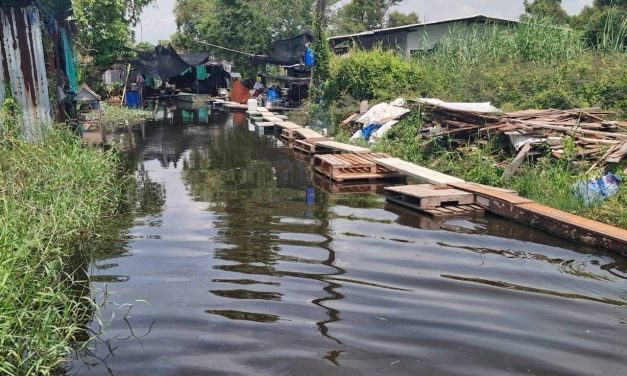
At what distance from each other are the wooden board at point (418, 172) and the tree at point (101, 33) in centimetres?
2273

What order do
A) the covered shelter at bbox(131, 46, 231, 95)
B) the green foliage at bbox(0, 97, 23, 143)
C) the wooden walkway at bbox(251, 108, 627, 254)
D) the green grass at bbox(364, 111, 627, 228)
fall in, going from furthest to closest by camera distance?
1. the covered shelter at bbox(131, 46, 231, 95)
2. the green foliage at bbox(0, 97, 23, 143)
3. the green grass at bbox(364, 111, 627, 228)
4. the wooden walkway at bbox(251, 108, 627, 254)

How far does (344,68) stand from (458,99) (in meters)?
5.13

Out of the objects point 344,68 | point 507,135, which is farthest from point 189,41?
point 507,135

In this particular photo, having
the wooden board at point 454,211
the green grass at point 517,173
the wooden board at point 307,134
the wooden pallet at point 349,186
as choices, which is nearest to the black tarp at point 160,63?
the wooden board at point 307,134

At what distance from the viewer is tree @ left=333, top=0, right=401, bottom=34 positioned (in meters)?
45.6

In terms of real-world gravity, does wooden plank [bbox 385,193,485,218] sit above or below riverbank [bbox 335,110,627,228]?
below

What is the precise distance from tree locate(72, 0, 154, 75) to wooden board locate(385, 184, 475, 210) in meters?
24.7

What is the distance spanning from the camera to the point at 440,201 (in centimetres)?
823

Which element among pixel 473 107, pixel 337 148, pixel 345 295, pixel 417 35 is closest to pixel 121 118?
pixel 417 35

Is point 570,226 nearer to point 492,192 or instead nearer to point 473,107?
point 492,192

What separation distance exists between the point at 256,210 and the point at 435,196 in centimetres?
267

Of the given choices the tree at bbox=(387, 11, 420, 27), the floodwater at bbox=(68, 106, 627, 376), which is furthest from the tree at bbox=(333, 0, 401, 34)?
the floodwater at bbox=(68, 106, 627, 376)

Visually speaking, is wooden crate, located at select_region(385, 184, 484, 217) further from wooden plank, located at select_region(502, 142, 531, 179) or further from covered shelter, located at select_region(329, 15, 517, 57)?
covered shelter, located at select_region(329, 15, 517, 57)

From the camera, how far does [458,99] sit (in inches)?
579
